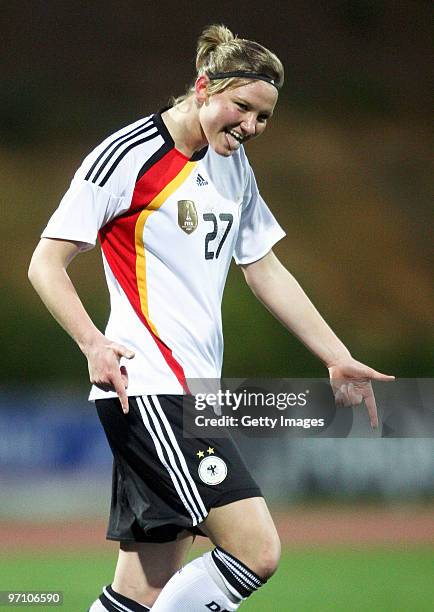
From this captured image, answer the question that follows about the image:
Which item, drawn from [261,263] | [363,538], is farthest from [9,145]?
[363,538]

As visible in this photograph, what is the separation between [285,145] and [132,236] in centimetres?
201

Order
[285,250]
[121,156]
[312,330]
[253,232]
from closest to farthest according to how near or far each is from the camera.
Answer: [121,156], [312,330], [253,232], [285,250]

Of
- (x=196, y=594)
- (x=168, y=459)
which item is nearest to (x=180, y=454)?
(x=168, y=459)

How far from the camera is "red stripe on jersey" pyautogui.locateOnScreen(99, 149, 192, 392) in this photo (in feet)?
8.00

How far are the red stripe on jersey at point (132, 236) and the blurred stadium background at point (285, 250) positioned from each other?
1.58 meters

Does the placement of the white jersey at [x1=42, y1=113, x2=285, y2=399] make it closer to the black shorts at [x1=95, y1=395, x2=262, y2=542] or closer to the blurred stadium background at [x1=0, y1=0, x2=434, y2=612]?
the black shorts at [x1=95, y1=395, x2=262, y2=542]

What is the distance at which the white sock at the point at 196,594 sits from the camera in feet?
7.47

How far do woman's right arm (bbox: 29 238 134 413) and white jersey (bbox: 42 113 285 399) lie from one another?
10 cm

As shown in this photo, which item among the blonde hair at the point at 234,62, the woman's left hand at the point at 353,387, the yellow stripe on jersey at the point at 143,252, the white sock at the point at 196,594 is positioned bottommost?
the white sock at the point at 196,594

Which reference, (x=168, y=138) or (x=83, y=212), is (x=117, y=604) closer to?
(x=83, y=212)

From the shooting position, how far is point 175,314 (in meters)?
2.44

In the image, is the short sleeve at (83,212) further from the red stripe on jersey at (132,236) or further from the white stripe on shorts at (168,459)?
the white stripe on shorts at (168,459)

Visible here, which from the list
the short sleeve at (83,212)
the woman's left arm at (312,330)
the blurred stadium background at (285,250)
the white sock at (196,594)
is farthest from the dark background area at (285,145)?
the white sock at (196,594)

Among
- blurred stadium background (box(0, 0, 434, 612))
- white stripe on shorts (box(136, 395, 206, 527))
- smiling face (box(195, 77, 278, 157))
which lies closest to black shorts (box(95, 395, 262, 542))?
white stripe on shorts (box(136, 395, 206, 527))
